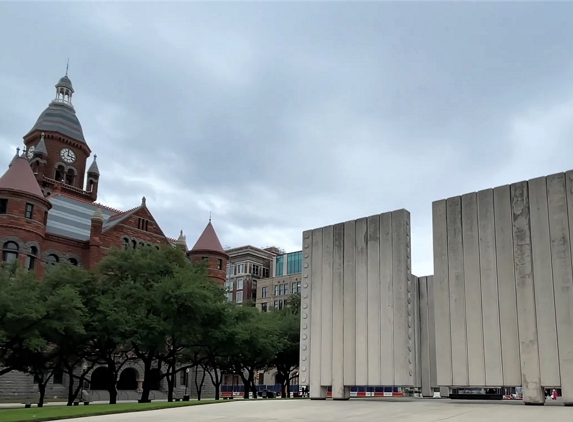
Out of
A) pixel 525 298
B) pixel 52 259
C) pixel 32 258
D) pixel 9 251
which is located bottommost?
pixel 525 298

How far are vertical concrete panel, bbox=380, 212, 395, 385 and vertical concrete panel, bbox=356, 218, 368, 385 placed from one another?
0.75m

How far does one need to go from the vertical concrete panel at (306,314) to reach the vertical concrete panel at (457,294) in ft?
22.3

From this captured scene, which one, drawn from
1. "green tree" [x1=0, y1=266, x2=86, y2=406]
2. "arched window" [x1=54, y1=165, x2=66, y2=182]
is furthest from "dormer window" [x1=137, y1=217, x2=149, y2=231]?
"green tree" [x1=0, y1=266, x2=86, y2=406]

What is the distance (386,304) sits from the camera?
2331 centimetres

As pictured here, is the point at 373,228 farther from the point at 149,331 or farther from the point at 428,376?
the point at 149,331

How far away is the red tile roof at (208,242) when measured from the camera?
227 ft

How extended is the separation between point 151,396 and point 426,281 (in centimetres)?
3763

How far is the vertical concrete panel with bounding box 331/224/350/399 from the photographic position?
24.2m

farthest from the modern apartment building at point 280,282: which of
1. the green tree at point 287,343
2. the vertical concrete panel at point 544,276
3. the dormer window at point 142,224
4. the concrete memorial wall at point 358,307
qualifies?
the vertical concrete panel at point 544,276

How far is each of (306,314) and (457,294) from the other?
23.8ft

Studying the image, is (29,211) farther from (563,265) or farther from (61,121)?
(563,265)

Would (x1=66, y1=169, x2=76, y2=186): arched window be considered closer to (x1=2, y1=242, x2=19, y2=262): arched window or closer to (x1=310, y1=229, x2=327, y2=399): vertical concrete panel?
(x1=2, y1=242, x2=19, y2=262): arched window

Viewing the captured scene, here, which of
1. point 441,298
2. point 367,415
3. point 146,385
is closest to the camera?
point 367,415

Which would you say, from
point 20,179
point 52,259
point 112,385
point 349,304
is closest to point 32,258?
point 52,259
